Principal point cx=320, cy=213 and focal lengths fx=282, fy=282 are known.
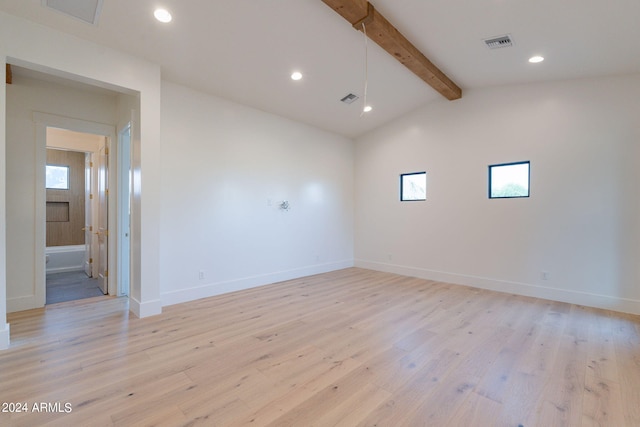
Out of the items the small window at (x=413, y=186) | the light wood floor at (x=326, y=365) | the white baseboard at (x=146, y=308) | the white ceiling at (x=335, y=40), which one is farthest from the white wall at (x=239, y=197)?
the small window at (x=413, y=186)

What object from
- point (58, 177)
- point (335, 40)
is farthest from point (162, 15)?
point (58, 177)

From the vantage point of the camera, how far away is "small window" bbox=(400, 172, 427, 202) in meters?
5.50

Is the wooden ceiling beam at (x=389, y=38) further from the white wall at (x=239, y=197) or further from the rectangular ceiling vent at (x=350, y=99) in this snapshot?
the white wall at (x=239, y=197)

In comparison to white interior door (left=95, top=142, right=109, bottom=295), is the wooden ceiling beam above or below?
above

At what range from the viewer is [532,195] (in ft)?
13.9

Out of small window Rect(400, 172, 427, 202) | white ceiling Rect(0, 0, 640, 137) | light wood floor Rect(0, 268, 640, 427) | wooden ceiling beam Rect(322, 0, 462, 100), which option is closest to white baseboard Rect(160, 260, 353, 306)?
light wood floor Rect(0, 268, 640, 427)

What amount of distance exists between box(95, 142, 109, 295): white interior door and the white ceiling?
1.96 meters

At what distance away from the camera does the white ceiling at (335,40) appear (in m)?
2.71

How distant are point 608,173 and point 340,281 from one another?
4102 mm

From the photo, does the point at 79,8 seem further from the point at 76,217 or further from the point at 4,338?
the point at 76,217

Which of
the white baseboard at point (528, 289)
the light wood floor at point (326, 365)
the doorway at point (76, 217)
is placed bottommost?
the light wood floor at point (326, 365)

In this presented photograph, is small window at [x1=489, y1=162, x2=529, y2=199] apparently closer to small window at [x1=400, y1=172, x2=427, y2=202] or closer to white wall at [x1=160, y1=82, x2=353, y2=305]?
small window at [x1=400, y1=172, x2=427, y2=202]

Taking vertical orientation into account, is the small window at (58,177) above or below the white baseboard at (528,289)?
above

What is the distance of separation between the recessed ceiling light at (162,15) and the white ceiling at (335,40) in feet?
0.19
